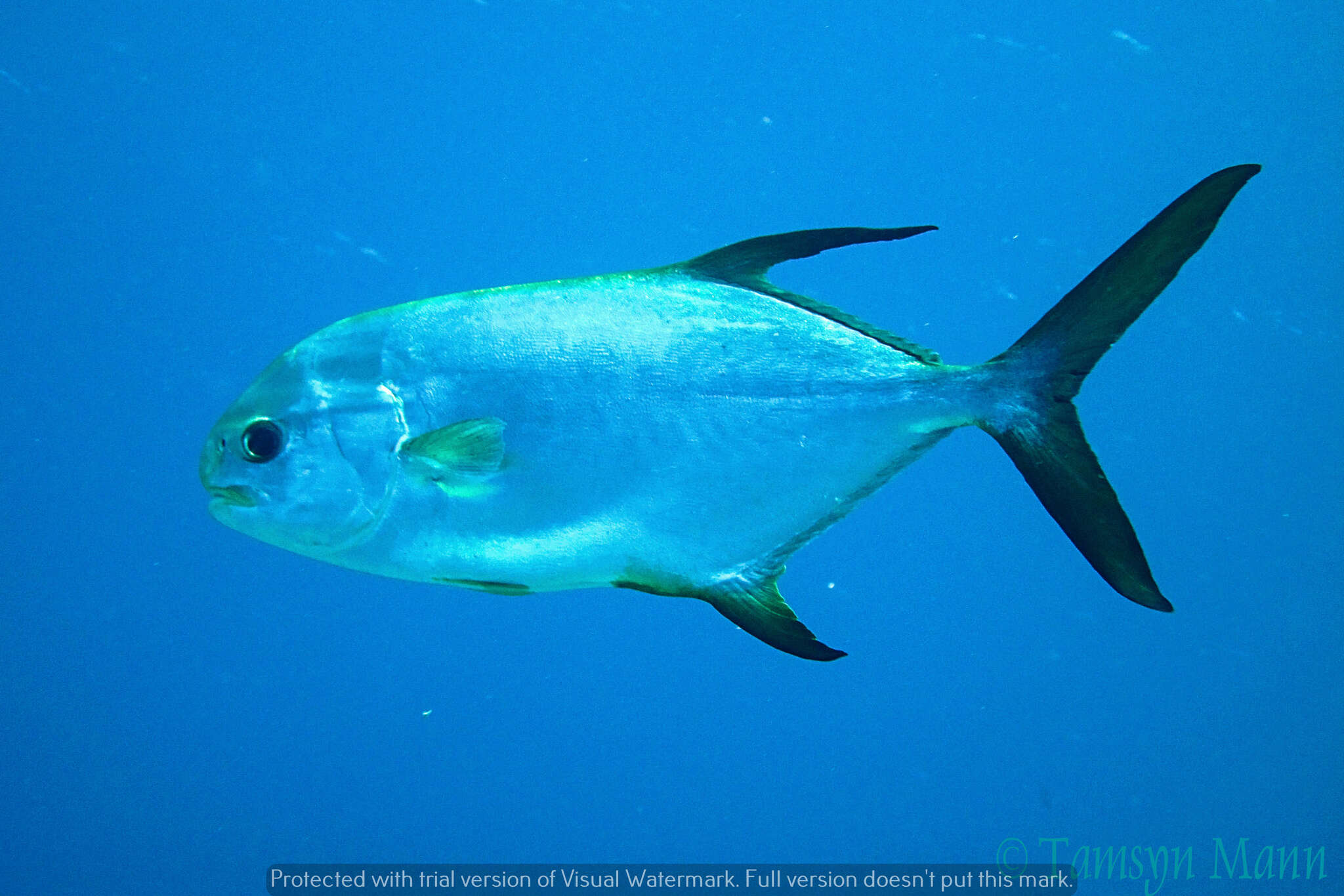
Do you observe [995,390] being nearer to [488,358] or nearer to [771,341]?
[771,341]

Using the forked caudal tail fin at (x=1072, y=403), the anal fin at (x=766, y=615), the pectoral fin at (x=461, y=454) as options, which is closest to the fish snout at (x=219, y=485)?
the pectoral fin at (x=461, y=454)

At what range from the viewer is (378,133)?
2984 millimetres

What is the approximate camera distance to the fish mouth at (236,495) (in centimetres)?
113

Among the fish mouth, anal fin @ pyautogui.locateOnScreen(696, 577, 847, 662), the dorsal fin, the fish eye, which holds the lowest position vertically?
anal fin @ pyautogui.locateOnScreen(696, 577, 847, 662)

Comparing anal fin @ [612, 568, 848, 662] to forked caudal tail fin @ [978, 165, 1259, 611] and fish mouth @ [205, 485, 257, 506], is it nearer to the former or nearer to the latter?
forked caudal tail fin @ [978, 165, 1259, 611]

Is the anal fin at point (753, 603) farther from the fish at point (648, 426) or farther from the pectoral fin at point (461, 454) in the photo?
the pectoral fin at point (461, 454)

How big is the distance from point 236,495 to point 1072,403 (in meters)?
1.26

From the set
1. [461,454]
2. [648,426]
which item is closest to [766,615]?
[648,426]

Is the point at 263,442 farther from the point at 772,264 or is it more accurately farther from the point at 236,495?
the point at 772,264

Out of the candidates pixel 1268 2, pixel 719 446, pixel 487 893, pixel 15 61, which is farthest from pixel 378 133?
pixel 1268 2

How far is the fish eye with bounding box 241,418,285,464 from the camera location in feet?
3.71

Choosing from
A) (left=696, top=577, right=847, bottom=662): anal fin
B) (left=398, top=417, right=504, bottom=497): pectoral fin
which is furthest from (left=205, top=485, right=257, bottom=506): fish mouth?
(left=696, top=577, right=847, bottom=662): anal fin

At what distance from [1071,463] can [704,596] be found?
→ 1.94 feet

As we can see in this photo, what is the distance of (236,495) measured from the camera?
113 cm
